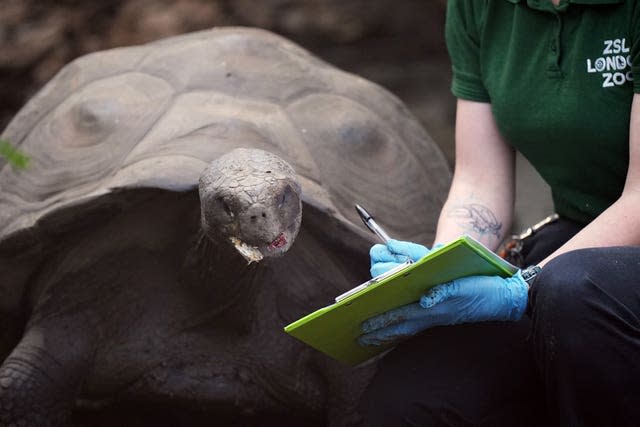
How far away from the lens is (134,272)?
8.86ft

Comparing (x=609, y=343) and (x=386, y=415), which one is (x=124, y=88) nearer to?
(x=386, y=415)

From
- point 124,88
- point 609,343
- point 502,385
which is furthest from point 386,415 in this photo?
point 124,88

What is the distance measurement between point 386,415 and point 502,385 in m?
0.22

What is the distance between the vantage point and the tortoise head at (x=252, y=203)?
1.97 metres

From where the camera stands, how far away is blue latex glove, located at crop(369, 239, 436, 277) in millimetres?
1958

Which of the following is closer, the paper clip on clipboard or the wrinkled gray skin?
the paper clip on clipboard

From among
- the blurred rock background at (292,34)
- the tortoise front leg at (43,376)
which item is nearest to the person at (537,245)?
the tortoise front leg at (43,376)

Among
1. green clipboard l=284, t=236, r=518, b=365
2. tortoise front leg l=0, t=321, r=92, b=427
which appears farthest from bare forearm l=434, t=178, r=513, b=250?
tortoise front leg l=0, t=321, r=92, b=427

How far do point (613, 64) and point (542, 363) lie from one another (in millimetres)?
614

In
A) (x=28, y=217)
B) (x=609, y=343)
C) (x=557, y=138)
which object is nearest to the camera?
(x=609, y=343)

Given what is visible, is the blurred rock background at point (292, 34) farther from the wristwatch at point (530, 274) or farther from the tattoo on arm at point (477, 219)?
the wristwatch at point (530, 274)

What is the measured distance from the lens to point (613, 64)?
2.07 metres

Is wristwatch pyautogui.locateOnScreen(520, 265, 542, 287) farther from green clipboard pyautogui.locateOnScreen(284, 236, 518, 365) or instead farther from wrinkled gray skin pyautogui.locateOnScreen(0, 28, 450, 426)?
wrinkled gray skin pyautogui.locateOnScreen(0, 28, 450, 426)

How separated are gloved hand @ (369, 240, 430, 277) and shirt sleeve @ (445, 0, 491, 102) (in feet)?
1.78
